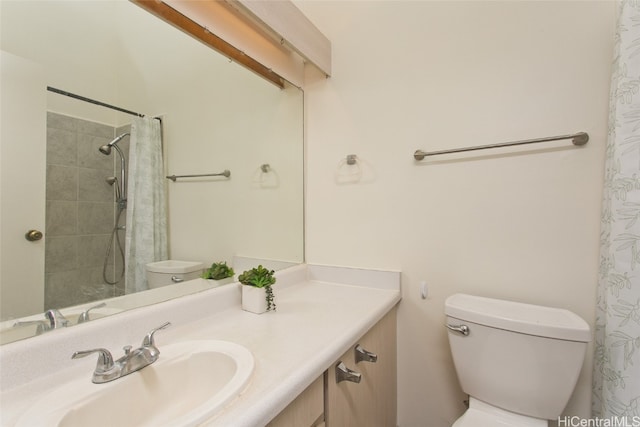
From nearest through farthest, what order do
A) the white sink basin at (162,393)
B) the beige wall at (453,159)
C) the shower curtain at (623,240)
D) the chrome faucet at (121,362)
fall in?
the white sink basin at (162,393), the chrome faucet at (121,362), the shower curtain at (623,240), the beige wall at (453,159)

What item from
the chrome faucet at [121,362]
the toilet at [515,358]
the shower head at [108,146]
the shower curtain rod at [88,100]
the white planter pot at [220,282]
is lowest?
the toilet at [515,358]

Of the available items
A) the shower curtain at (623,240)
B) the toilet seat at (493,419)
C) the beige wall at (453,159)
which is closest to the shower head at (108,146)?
the beige wall at (453,159)

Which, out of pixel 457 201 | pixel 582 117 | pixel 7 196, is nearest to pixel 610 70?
pixel 582 117

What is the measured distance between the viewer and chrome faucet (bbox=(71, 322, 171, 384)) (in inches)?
25.0

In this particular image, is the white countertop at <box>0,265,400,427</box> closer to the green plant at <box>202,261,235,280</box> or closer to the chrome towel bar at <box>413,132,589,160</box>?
the green plant at <box>202,261,235,280</box>

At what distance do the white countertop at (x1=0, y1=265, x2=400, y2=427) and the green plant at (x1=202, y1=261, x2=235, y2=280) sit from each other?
0.33 feet

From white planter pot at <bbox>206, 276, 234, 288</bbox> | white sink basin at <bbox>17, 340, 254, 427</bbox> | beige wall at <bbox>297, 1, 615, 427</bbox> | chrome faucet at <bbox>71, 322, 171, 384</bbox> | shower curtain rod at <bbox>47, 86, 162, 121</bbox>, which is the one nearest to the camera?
white sink basin at <bbox>17, 340, 254, 427</bbox>

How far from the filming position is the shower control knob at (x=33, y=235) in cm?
85

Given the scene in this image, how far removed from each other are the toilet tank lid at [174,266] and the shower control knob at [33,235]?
1.07ft

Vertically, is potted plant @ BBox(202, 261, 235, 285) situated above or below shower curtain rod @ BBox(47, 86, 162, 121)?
below

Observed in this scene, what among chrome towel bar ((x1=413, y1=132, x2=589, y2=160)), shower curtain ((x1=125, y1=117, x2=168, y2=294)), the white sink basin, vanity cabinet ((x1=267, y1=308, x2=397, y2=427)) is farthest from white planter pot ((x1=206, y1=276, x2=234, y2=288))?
chrome towel bar ((x1=413, y1=132, x2=589, y2=160))

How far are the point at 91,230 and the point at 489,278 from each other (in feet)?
5.00

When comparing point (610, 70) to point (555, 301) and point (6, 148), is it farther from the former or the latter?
point (6, 148)

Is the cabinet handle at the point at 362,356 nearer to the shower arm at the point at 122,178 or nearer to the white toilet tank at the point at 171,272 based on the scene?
the white toilet tank at the point at 171,272
